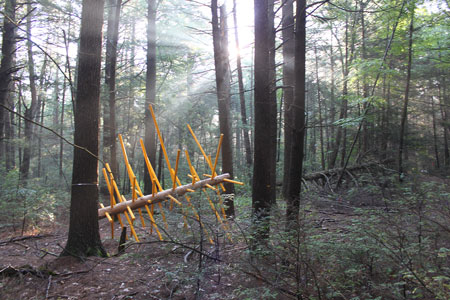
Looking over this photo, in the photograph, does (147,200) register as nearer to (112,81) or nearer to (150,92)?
(112,81)

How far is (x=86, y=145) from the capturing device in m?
4.98

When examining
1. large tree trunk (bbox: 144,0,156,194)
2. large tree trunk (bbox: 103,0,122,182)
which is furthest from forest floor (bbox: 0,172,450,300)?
large tree trunk (bbox: 144,0,156,194)

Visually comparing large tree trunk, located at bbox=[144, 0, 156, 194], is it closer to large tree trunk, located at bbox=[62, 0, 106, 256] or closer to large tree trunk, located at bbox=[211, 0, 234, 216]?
large tree trunk, located at bbox=[211, 0, 234, 216]

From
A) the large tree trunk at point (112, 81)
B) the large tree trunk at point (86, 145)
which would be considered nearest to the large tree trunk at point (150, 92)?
the large tree trunk at point (112, 81)


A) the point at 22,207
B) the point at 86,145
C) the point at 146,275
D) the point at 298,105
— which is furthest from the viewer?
the point at 22,207

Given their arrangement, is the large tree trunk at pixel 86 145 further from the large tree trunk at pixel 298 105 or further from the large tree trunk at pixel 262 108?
the large tree trunk at pixel 298 105

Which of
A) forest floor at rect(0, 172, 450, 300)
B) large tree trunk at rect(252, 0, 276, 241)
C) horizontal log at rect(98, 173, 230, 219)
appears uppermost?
large tree trunk at rect(252, 0, 276, 241)

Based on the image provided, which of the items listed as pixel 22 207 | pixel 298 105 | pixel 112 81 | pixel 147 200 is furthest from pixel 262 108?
pixel 112 81

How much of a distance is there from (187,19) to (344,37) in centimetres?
989

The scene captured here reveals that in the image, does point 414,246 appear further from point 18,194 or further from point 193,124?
point 193,124

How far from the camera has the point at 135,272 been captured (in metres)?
4.50

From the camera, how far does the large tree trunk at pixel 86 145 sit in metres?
4.93

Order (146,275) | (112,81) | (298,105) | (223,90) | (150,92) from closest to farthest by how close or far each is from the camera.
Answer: (146,275)
(298,105)
(223,90)
(112,81)
(150,92)

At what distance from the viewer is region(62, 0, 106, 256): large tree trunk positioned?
493 centimetres
